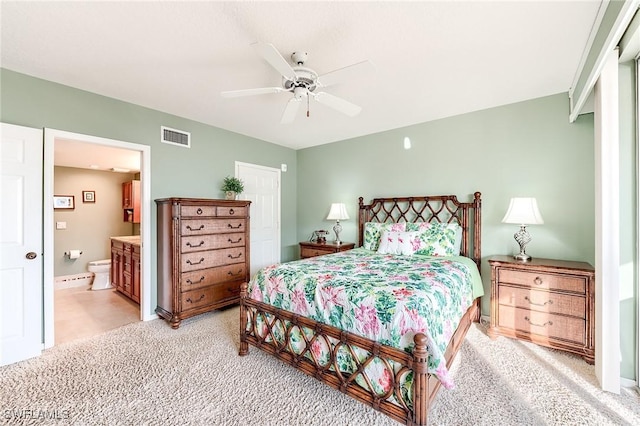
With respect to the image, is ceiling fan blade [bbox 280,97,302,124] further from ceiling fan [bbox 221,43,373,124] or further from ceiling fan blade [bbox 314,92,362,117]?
ceiling fan blade [bbox 314,92,362,117]

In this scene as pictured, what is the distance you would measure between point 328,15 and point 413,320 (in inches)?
79.7

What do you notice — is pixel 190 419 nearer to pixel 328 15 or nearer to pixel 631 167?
pixel 328 15

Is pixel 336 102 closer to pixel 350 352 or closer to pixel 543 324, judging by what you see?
pixel 350 352

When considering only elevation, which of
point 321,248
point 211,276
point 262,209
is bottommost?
point 211,276

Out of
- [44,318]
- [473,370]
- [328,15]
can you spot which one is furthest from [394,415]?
[44,318]

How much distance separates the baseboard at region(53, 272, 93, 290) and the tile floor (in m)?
0.24

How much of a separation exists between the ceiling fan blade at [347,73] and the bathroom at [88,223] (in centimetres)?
375

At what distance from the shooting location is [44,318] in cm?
266

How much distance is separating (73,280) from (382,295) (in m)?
6.20

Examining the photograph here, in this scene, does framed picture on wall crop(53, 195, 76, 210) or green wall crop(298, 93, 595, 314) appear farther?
framed picture on wall crop(53, 195, 76, 210)

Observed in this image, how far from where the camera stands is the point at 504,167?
3.32m

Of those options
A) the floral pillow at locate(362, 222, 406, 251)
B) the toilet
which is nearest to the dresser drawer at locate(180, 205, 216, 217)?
the floral pillow at locate(362, 222, 406, 251)

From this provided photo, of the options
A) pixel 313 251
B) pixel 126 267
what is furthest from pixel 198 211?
pixel 126 267

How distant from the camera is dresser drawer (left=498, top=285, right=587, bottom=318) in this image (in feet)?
8.20
